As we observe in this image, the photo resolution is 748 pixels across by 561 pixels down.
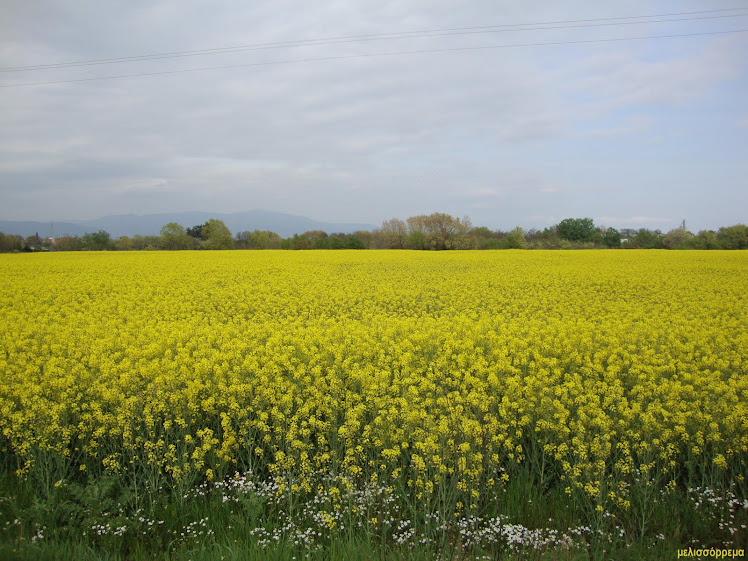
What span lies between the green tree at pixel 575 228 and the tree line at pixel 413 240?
795cm

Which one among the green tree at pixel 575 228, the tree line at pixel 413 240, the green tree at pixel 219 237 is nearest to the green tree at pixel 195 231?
the tree line at pixel 413 240

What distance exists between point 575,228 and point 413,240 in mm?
36632

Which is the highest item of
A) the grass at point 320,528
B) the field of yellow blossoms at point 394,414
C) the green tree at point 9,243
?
the green tree at point 9,243

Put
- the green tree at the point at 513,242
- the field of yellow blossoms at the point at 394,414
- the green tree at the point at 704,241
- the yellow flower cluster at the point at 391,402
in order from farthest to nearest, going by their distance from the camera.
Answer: the green tree at the point at 513,242 → the green tree at the point at 704,241 → the yellow flower cluster at the point at 391,402 → the field of yellow blossoms at the point at 394,414

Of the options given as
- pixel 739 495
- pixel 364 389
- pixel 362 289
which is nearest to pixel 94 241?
pixel 362 289

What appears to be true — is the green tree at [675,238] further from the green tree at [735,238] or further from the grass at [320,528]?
the grass at [320,528]

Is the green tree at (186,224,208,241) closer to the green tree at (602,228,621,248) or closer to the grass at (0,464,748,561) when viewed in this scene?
the green tree at (602,228,621,248)

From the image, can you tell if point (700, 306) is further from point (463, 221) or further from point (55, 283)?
point (463, 221)

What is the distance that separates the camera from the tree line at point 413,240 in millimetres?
55125

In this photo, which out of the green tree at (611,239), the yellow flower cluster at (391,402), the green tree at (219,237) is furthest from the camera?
the green tree at (611,239)

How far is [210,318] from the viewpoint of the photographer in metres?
11.8

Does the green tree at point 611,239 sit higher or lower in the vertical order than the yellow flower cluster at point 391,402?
higher

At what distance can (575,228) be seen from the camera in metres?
82.9

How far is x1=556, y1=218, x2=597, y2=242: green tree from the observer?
81.2 m
